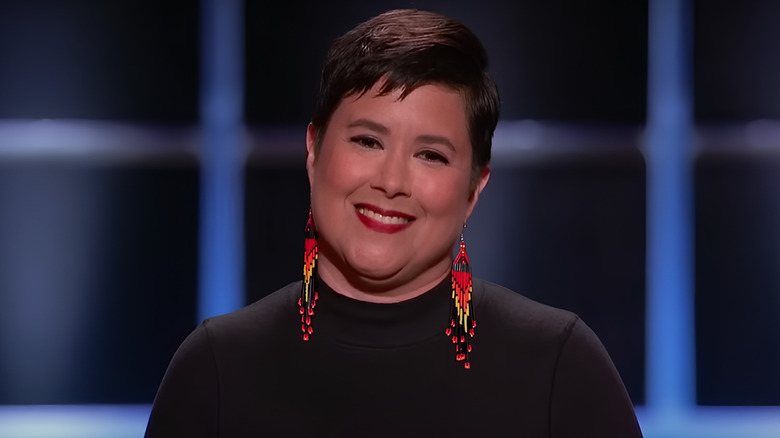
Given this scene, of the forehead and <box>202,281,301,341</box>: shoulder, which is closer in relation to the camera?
the forehead

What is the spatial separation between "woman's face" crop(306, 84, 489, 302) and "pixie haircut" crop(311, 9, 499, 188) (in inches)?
0.7

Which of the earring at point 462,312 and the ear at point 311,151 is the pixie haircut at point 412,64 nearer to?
the ear at point 311,151

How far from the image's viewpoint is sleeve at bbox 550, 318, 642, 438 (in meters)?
1.25

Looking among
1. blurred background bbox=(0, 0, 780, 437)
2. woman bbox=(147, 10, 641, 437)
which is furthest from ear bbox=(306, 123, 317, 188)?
blurred background bbox=(0, 0, 780, 437)

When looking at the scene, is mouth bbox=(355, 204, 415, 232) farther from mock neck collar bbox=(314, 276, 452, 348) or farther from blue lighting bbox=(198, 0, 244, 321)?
blue lighting bbox=(198, 0, 244, 321)

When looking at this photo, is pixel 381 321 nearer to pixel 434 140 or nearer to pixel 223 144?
pixel 434 140

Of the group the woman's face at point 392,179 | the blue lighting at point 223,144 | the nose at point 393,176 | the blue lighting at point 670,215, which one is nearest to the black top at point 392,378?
the woman's face at point 392,179

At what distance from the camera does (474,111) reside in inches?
50.3

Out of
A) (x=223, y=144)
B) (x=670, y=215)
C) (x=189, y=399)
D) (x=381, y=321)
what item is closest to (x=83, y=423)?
(x=223, y=144)

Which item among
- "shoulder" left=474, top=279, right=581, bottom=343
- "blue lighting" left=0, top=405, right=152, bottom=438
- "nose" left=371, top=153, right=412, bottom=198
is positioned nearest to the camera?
"nose" left=371, top=153, right=412, bottom=198

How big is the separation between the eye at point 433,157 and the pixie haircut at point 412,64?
67mm

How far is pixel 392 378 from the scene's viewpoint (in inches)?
50.7

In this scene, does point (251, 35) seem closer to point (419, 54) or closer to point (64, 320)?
point (64, 320)

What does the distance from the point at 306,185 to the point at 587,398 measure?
1211mm
